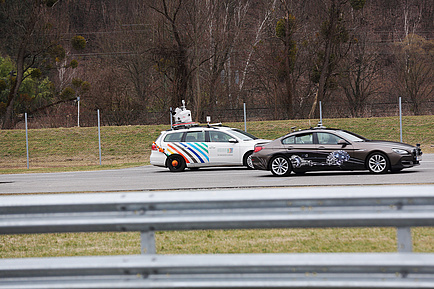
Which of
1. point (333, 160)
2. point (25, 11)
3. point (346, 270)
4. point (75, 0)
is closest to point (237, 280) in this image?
point (346, 270)

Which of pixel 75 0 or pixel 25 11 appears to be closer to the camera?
pixel 25 11

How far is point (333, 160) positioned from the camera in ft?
53.6

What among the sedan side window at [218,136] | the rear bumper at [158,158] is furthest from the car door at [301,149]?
the rear bumper at [158,158]

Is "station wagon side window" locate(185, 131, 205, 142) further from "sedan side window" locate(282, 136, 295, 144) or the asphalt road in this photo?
"sedan side window" locate(282, 136, 295, 144)

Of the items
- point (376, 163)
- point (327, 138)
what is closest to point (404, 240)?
point (376, 163)

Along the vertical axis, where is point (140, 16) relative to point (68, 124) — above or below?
above

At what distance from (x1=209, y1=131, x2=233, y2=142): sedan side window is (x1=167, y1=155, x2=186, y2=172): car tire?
134 cm

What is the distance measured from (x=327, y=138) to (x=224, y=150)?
468cm

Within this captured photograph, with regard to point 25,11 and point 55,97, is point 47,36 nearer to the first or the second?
point 25,11

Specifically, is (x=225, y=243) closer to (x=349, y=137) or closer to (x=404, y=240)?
(x=404, y=240)

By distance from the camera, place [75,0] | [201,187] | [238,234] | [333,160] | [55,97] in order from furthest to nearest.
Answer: [75,0] → [55,97] → [333,160] → [201,187] → [238,234]

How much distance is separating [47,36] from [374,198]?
42333 mm

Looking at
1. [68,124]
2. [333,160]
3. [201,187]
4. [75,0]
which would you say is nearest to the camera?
[201,187]

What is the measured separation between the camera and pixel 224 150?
66.4 feet
